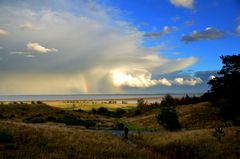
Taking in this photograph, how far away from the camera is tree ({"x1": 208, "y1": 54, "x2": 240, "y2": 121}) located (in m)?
41.8

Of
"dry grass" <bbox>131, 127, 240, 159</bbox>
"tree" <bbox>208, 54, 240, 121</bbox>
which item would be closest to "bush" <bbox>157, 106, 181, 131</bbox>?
"tree" <bbox>208, 54, 240, 121</bbox>

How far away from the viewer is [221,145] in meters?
29.0

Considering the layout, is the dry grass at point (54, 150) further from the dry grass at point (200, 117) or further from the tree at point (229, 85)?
the dry grass at point (200, 117)

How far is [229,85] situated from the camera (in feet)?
144

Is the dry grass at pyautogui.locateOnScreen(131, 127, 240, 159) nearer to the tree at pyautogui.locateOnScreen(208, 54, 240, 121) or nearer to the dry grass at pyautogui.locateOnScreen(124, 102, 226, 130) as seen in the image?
the tree at pyautogui.locateOnScreen(208, 54, 240, 121)

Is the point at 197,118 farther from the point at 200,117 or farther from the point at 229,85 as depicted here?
the point at 229,85

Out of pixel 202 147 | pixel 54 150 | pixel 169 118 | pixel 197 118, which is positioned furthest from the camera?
pixel 197 118

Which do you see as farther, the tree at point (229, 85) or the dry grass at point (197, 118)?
the dry grass at point (197, 118)

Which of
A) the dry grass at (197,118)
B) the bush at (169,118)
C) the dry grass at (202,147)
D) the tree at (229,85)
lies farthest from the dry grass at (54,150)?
the dry grass at (197,118)

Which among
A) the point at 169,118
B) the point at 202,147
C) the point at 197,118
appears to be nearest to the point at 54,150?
the point at 202,147

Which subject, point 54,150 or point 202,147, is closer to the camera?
point 54,150

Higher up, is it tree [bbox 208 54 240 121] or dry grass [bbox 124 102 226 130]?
tree [bbox 208 54 240 121]

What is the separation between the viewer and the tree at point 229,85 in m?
41.8

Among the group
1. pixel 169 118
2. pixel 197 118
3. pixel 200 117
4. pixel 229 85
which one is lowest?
pixel 197 118
